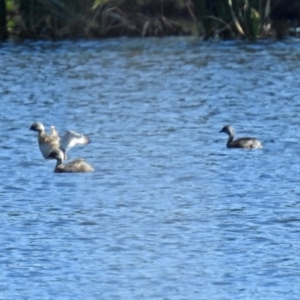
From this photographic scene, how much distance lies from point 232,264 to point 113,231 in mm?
1666

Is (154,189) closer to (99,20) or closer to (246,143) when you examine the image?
(246,143)

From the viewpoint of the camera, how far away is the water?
10.4m

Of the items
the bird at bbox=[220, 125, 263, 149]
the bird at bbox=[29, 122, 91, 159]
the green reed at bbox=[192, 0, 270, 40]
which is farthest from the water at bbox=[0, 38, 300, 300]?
the green reed at bbox=[192, 0, 270, 40]

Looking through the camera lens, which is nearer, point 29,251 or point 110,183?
point 29,251

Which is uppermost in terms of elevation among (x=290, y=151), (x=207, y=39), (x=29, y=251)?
(x=29, y=251)

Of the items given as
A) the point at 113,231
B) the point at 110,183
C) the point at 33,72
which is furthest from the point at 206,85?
the point at 113,231

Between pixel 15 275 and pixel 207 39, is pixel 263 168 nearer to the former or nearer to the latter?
pixel 15 275

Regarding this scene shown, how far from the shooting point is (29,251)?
444 inches

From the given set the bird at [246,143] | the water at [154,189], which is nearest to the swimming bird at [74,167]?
the water at [154,189]

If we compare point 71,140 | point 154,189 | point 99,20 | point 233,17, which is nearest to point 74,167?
point 71,140

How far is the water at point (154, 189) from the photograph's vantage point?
34.0 feet

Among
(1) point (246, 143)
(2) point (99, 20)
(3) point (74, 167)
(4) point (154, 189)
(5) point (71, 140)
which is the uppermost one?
(4) point (154, 189)

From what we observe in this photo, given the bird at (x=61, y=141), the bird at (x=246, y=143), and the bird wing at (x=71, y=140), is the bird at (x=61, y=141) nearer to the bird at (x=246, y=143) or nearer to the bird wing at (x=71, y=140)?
the bird wing at (x=71, y=140)

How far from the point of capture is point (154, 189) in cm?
1448
